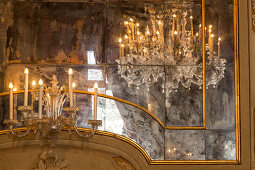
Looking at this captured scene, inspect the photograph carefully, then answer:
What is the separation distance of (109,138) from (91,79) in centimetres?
39

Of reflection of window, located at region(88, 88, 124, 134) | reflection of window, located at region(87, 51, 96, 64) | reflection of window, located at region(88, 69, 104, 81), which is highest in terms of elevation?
reflection of window, located at region(87, 51, 96, 64)

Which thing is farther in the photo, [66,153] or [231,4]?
[231,4]

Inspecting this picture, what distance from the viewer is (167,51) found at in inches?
87.4

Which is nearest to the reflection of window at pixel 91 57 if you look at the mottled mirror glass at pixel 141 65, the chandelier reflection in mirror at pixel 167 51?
the mottled mirror glass at pixel 141 65

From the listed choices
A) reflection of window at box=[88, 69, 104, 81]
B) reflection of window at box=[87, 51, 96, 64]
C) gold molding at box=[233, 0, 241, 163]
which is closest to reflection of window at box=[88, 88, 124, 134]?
reflection of window at box=[88, 69, 104, 81]

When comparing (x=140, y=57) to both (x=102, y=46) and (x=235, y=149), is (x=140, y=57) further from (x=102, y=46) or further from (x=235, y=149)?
(x=235, y=149)

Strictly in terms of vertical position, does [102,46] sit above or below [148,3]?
below

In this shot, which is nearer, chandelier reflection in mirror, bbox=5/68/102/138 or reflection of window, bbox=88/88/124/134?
chandelier reflection in mirror, bbox=5/68/102/138

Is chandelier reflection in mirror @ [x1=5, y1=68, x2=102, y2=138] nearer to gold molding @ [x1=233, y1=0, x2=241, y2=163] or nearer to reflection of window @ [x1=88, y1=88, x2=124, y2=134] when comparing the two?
reflection of window @ [x1=88, y1=88, x2=124, y2=134]

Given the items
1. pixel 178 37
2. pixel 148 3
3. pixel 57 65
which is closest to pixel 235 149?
pixel 178 37

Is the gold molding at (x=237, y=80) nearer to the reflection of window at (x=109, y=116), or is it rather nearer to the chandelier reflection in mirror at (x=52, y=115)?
the reflection of window at (x=109, y=116)

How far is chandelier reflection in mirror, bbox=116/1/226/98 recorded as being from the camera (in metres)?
2.21

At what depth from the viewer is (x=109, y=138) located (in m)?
2.15

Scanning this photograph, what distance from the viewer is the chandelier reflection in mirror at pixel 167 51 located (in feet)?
7.24
